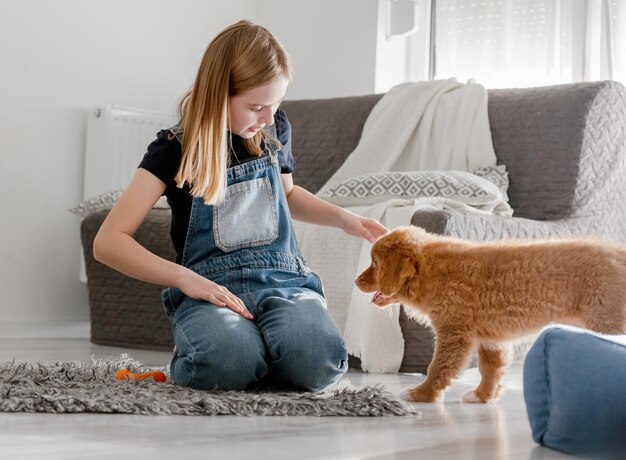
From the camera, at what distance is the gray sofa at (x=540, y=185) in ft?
8.84

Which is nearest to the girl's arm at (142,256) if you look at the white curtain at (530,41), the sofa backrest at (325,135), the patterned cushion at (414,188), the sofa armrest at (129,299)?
the patterned cushion at (414,188)

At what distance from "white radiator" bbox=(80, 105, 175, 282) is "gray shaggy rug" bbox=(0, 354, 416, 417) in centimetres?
182

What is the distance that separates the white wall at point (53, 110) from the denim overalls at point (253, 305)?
1690mm

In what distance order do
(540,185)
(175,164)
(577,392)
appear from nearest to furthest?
1. (577,392)
2. (175,164)
3. (540,185)

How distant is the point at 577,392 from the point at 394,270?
0.64 meters

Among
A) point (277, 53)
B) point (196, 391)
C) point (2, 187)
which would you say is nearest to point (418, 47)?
point (2, 187)

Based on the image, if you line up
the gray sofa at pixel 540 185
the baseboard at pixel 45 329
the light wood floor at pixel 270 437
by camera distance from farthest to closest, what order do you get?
the baseboard at pixel 45 329
the gray sofa at pixel 540 185
the light wood floor at pixel 270 437

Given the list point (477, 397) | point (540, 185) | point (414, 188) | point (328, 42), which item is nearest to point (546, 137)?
point (540, 185)

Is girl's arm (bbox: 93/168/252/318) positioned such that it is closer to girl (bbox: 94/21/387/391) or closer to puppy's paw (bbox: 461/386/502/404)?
girl (bbox: 94/21/387/391)

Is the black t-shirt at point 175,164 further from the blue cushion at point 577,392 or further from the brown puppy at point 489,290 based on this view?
the blue cushion at point 577,392

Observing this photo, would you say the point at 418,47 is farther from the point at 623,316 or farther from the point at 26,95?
the point at 623,316

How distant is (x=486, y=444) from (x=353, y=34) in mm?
2636

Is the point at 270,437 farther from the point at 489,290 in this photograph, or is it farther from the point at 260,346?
the point at 489,290

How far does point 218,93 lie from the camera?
5.79 feet
